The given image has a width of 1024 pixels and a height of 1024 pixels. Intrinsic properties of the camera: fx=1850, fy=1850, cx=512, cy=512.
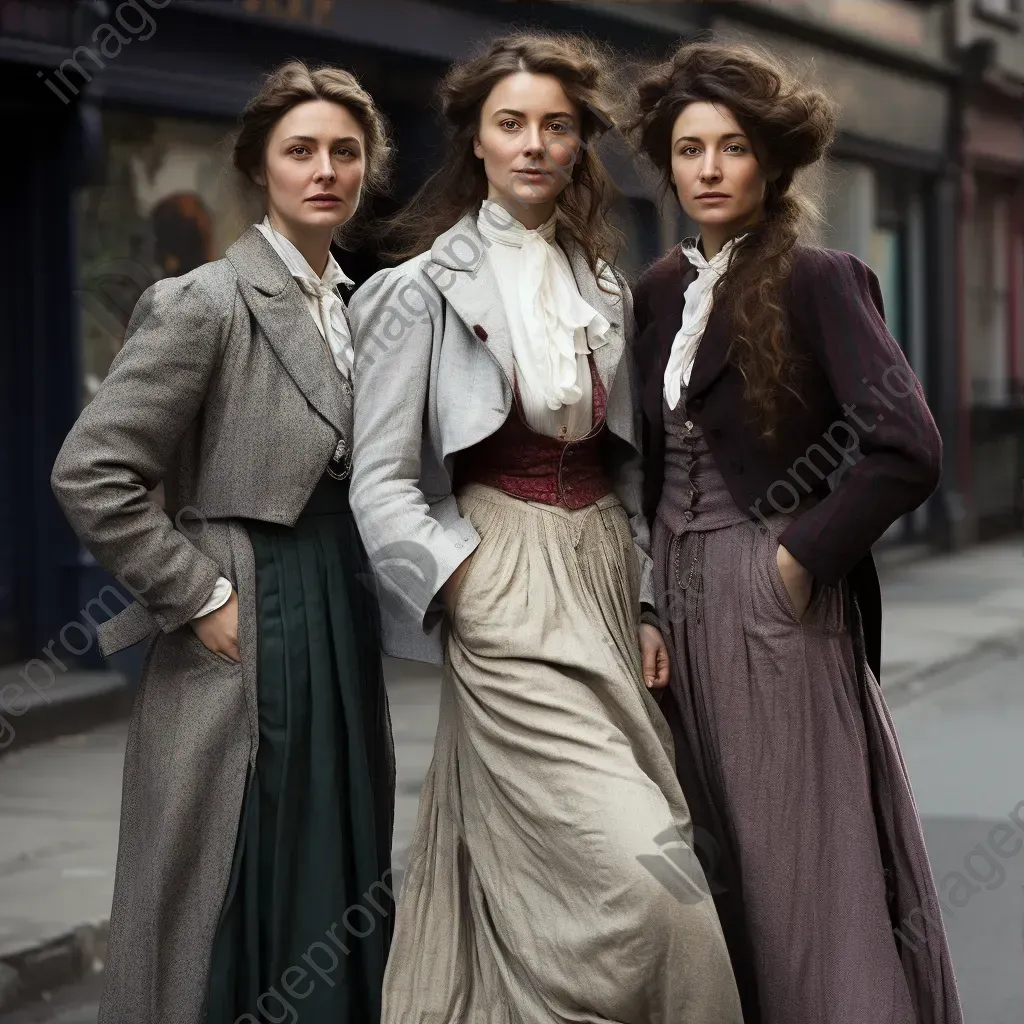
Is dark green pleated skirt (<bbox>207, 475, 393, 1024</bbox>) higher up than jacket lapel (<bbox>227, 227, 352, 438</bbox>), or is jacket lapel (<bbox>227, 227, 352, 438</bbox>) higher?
jacket lapel (<bbox>227, 227, 352, 438</bbox>)

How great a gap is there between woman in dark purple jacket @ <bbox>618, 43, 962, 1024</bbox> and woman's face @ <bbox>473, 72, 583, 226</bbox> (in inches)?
9.0

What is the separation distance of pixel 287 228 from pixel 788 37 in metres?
12.1

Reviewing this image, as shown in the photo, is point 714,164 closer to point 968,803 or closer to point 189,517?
point 189,517

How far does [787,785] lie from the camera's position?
365 cm

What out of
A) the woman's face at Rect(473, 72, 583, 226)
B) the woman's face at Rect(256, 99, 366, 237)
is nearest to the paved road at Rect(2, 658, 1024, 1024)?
the woman's face at Rect(256, 99, 366, 237)

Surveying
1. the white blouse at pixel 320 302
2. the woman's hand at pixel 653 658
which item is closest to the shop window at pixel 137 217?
the white blouse at pixel 320 302

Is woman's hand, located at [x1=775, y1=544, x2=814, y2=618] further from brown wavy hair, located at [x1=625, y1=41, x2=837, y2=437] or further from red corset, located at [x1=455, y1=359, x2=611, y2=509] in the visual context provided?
red corset, located at [x1=455, y1=359, x2=611, y2=509]

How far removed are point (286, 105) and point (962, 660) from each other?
8.21 metres

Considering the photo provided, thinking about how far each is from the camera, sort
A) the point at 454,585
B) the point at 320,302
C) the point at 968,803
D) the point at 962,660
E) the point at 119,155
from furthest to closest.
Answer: the point at 962,660, the point at 119,155, the point at 968,803, the point at 320,302, the point at 454,585

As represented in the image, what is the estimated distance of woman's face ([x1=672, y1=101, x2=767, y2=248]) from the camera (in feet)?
11.8

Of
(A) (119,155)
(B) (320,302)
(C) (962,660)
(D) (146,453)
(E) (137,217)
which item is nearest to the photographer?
(D) (146,453)

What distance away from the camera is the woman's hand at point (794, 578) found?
362cm

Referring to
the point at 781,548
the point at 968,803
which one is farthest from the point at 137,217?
the point at 781,548

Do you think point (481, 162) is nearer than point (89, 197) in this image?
Yes
